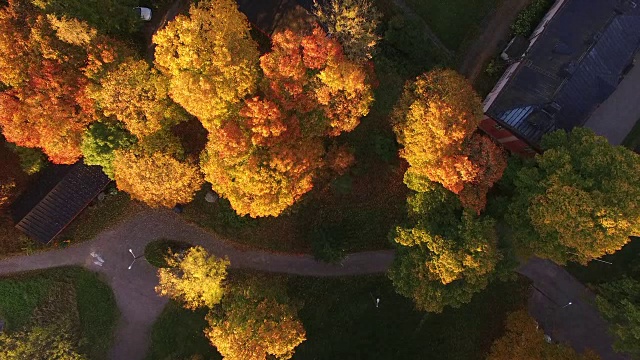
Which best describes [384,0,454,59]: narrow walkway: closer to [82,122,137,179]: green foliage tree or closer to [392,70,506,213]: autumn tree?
[392,70,506,213]: autumn tree

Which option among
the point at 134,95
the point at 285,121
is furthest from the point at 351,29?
the point at 134,95

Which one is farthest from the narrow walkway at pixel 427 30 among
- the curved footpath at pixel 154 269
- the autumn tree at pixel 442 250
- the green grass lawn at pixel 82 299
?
the green grass lawn at pixel 82 299

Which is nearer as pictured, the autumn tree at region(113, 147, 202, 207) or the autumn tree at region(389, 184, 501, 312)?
the autumn tree at region(389, 184, 501, 312)

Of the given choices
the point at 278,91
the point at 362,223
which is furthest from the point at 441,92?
the point at 362,223

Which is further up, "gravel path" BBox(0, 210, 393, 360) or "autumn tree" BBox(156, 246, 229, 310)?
"autumn tree" BBox(156, 246, 229, 310)

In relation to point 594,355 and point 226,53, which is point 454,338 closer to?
point 594,355

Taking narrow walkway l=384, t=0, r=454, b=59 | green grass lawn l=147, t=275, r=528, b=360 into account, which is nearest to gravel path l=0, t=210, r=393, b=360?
green grass lawn l=147, t=275, r=528, b=360
